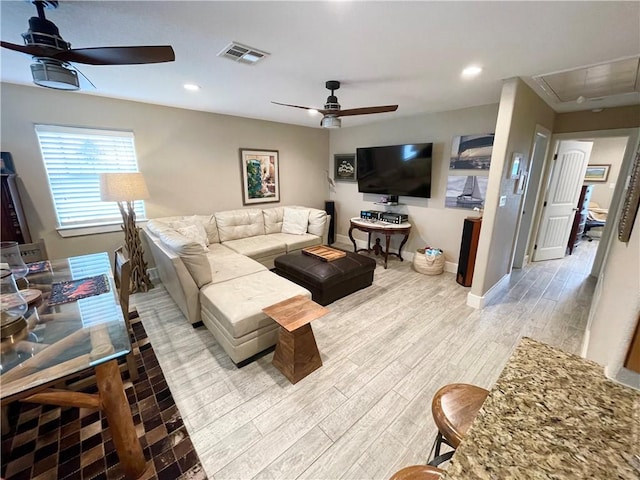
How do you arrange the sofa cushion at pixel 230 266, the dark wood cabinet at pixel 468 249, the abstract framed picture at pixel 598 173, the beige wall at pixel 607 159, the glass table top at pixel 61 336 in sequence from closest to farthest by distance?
the glass table top at pixel 61 336 < the sofa cushion at pixel 230 266 < the dark wood cabinet at pixel 468 249 < the beige wall at pixel 607 159 < the abstract framed picture at pixel 598 173

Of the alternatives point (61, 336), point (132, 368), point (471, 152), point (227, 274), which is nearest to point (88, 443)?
point (132, 368)

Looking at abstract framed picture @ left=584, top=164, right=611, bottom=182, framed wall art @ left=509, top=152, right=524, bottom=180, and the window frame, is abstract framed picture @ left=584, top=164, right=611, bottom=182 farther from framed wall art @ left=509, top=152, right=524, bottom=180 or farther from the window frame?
the window frame

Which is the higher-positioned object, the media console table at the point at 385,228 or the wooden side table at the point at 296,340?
the media console table at the point at 385,228

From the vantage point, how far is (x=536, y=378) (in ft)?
2.71

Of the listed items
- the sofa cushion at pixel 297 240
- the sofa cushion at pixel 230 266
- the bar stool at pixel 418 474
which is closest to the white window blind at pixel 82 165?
the sofa cushion at pixel 230 266

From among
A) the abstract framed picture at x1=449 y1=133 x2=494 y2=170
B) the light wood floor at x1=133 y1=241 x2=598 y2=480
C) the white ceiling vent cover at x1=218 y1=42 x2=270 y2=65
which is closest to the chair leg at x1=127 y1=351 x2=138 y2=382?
the light wood floor at x1=133 y1=241 x2=598 y2=480

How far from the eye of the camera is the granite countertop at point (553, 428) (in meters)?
0.56

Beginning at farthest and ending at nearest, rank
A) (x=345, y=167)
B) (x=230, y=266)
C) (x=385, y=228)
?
(x=345, y=167) → (x=385, y=228) → (x=230, y=266)

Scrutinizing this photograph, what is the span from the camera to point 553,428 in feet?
2.17

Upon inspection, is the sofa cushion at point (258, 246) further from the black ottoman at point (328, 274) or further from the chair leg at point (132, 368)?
the chair leg at point (132, 368)

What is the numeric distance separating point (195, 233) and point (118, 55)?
7.62 feet

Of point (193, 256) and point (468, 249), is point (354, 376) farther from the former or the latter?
point (468, 249)

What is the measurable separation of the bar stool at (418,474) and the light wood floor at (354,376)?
29.2 inches

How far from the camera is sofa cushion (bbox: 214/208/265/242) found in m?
4.04
